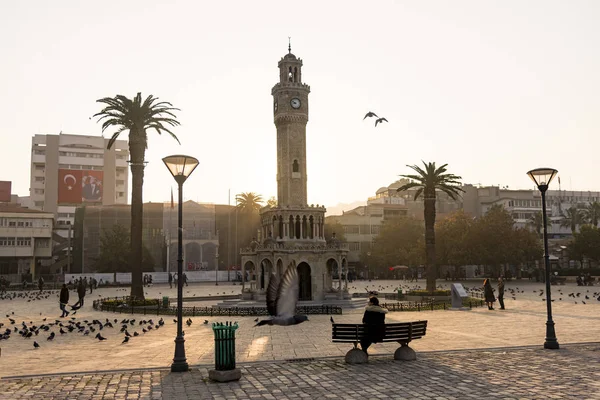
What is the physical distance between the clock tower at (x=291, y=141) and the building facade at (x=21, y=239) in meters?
51.3

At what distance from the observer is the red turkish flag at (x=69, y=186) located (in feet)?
374

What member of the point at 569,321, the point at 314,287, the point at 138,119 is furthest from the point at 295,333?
the point at 138,119

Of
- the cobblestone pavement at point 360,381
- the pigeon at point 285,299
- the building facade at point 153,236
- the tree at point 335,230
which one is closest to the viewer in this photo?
the cobblestone pavement at point 360,381

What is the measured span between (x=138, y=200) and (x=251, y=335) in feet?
62.5

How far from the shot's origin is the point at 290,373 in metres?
12.7

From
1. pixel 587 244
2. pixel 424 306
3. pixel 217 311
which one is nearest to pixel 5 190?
pixel 217 311

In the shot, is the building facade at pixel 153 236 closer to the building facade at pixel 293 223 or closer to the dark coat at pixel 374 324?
the building facade at pixel 293 223

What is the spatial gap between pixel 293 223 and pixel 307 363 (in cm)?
2722

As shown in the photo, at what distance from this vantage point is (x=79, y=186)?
116m

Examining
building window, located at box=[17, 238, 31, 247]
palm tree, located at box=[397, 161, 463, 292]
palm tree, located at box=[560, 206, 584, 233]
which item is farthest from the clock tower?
palm tree, located at box=[560, 206, 584, 233]

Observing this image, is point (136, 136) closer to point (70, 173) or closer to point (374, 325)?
point (374, 325)

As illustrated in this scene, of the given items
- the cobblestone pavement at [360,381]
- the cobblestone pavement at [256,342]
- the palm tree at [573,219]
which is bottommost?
the cobblestone pavement at [256,342]

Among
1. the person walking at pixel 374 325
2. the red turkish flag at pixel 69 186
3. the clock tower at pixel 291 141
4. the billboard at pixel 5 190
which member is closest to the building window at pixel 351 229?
the red turkish flag at pixel 69 186

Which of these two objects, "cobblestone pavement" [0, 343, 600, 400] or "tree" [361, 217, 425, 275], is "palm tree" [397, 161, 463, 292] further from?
"tree" [361, 217, 425, 275]
